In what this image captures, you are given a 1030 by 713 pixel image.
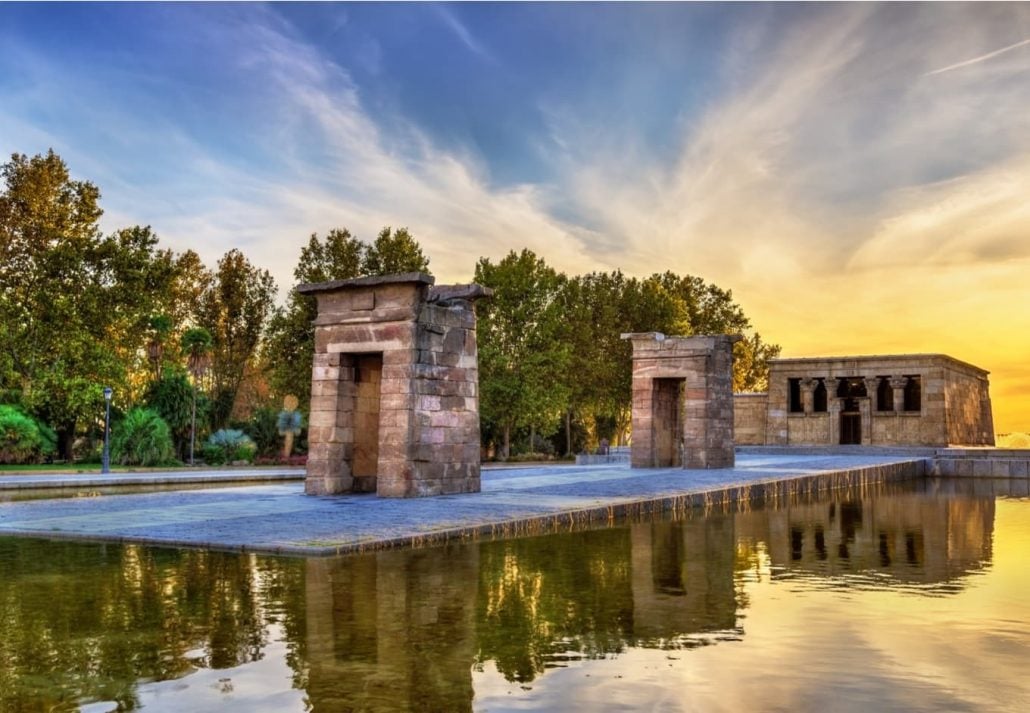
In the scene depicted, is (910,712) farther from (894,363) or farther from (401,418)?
(894,363)

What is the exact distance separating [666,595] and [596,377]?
4262 cm

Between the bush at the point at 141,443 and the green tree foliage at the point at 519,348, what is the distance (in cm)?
1409

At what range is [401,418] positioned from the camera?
50.6 ft

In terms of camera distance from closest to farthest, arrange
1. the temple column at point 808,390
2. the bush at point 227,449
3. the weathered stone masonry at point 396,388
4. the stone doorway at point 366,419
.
Answer: 1. the weathered stone masonry at point 396,388
2. the stone doorway at point 366,419
3. the bush at point 227,449
4. the temple column at point 808,390

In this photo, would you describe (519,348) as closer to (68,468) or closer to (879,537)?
(68,468)

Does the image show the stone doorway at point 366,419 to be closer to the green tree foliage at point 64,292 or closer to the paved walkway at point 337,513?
the paved walkway at point 337,513

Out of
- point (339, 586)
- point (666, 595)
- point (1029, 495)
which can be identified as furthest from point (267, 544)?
point (1029, 495)

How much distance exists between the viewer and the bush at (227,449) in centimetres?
3538

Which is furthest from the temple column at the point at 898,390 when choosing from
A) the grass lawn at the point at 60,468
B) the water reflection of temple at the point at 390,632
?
the water reflection of temple at the point at 390,632

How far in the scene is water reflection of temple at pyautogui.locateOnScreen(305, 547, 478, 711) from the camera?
483 centimetres

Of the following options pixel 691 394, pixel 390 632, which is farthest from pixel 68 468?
pixel 390 632

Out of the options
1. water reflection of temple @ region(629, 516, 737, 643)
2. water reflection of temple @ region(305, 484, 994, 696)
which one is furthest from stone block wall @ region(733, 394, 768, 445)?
water reflection of temple @ region(629, 516, 737, 643)

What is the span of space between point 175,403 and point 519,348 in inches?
597

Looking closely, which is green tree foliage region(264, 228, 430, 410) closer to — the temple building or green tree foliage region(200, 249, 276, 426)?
green tree foliage region(200, 249, 276, 426)
